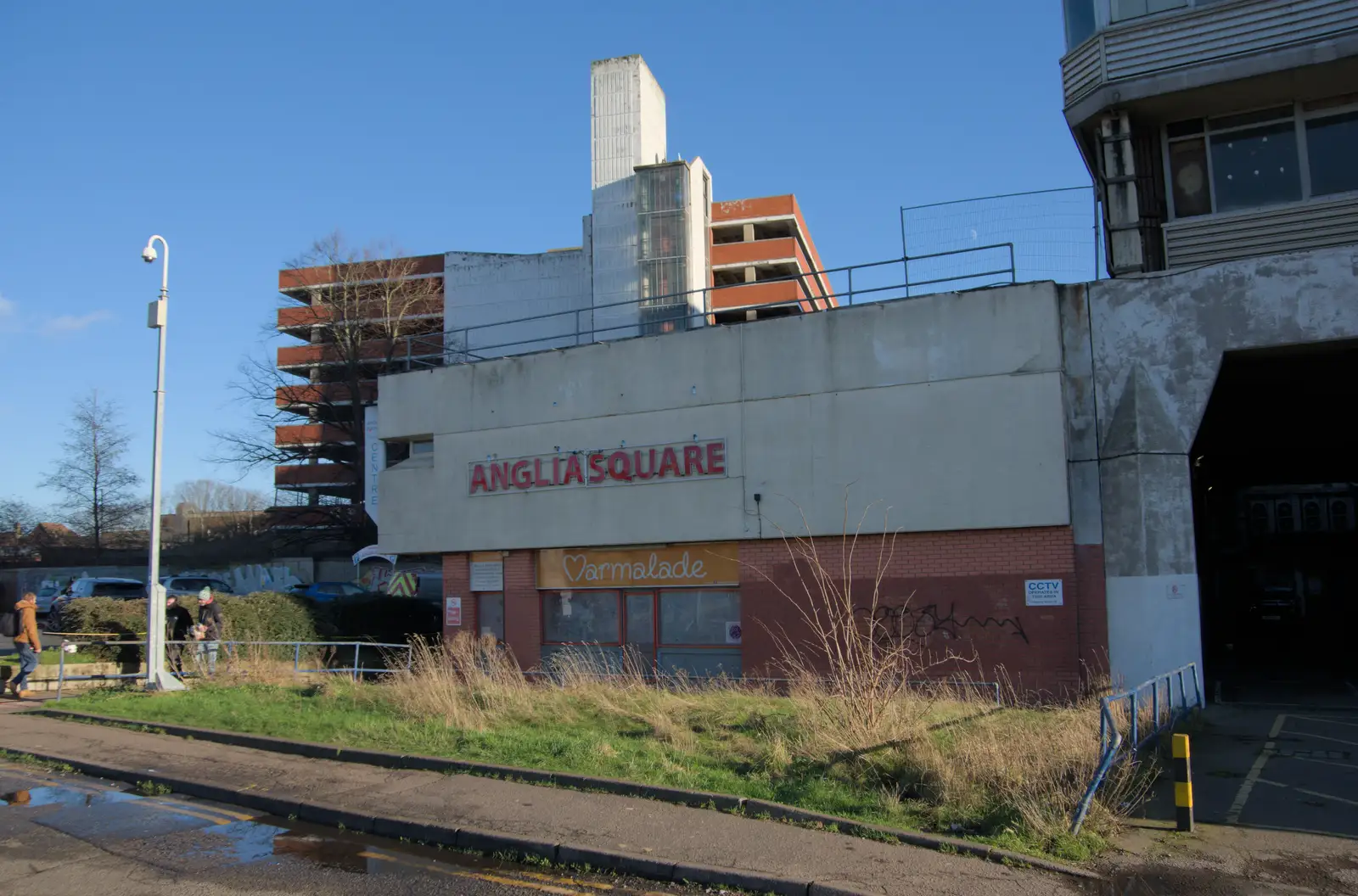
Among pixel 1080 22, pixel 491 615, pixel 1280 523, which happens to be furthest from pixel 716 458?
pixel 1280 523

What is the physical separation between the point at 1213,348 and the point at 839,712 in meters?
8.98

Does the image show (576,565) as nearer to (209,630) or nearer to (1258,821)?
(209,630)

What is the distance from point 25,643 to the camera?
1775 cm

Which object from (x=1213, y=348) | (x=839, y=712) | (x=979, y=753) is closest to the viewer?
(x=979, y=753)

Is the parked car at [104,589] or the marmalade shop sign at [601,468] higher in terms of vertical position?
the marmalade shop sign at [601,468]

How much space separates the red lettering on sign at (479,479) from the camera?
22.2m

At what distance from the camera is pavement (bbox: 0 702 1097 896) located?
7.13 meters

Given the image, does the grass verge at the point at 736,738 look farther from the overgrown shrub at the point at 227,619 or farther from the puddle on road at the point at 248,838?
the overgrown shrub at the point at 227,619

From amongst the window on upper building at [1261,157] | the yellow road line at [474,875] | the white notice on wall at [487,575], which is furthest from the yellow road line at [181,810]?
the window on upper building at [1261,157]

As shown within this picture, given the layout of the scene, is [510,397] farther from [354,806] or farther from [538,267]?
[538,267]

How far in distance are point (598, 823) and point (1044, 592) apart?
33.6 ft

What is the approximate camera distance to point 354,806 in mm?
9398

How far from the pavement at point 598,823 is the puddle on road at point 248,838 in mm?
294

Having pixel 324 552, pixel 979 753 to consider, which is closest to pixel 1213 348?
pixel 979 753
